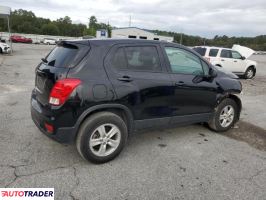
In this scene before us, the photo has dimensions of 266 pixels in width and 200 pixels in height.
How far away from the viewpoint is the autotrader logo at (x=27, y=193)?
8.94 ft

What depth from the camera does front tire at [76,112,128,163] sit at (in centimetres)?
323

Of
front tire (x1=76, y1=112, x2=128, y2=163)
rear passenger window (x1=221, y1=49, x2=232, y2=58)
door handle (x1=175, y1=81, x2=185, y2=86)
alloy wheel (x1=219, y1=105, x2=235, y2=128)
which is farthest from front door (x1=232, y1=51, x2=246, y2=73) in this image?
front tire (x1=76, y1=112, x2=128, y2=163)

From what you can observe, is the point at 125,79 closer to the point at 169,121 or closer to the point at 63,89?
the point at 63,89

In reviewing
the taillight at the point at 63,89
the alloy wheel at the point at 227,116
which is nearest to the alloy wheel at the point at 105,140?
the taillight at the point at 63,89

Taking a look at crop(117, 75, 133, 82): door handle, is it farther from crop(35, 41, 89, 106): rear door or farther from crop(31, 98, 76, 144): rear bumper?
crop(31, 98, 76, 144): rear bumper

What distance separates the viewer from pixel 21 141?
4.03 meters

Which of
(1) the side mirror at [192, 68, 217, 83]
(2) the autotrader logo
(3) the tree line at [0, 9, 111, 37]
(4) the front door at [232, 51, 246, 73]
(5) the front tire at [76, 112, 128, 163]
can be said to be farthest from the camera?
(3) the tree line at [0, 9, 111, 37]

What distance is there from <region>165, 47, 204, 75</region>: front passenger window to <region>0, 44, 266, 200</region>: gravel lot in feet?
4.16

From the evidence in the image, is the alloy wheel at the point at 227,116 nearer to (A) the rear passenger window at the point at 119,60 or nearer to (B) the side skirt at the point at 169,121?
(B) the side skirt at the point at 169,121

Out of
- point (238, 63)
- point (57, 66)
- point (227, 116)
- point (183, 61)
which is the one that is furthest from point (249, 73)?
point (57, 66)

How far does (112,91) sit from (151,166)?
121cm

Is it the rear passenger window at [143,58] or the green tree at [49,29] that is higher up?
the green tree at [49,29]

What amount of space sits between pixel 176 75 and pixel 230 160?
5.17ft

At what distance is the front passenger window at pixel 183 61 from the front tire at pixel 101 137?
4.44ft
